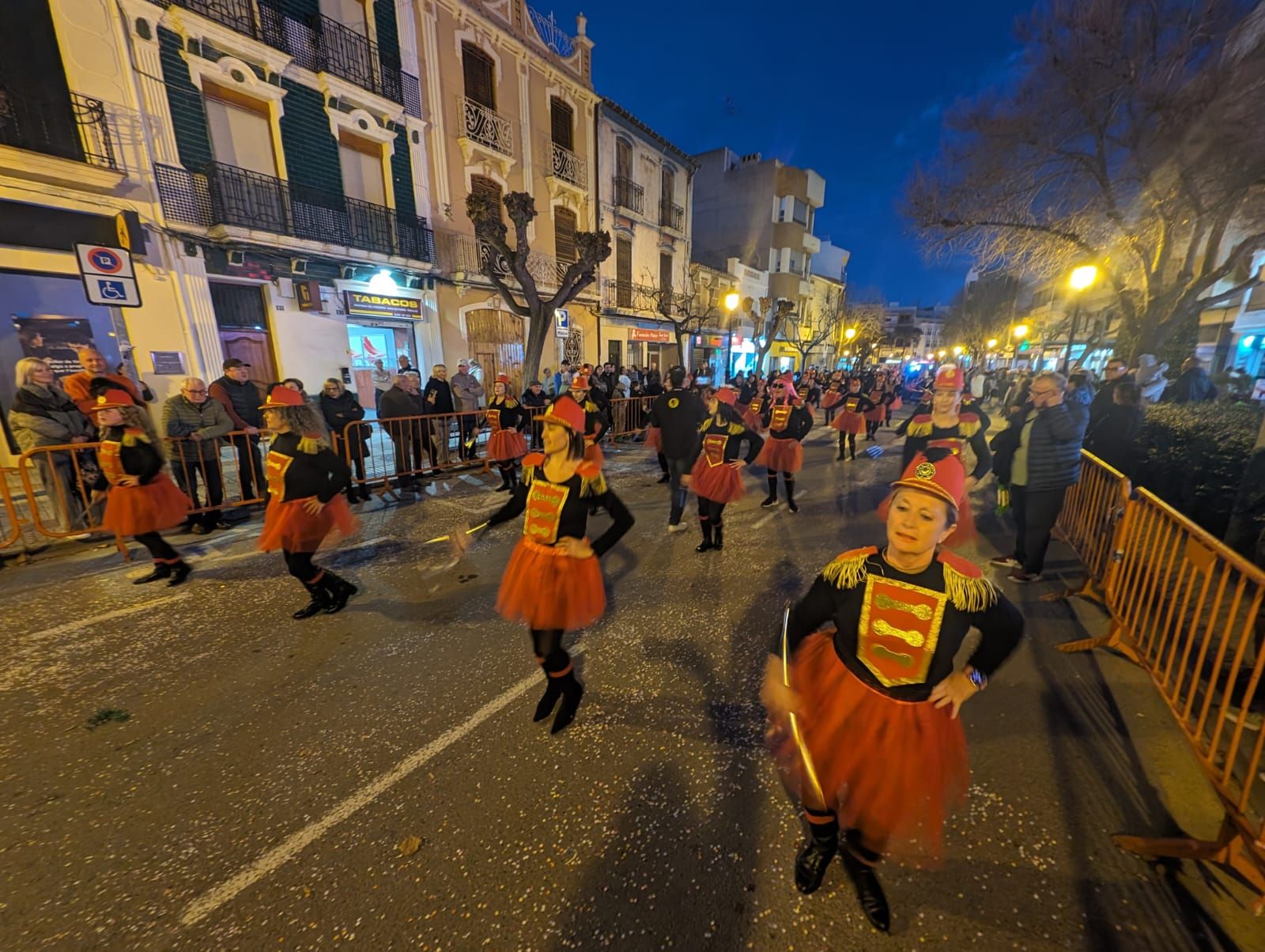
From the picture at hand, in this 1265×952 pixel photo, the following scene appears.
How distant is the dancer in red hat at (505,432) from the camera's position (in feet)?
27.5

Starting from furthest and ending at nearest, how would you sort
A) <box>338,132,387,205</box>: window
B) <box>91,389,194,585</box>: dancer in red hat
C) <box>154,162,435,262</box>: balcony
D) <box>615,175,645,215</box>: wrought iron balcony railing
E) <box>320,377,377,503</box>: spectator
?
<box>615,175,645,215</box>: wrought iron balcony railing, <box>338,132,387,205</box>: window, <box>154,162,435,262</box>: balcony, <box>320,377,377,503</box>: spectator, <box>91,389,194,585</box>: dancer in red hat

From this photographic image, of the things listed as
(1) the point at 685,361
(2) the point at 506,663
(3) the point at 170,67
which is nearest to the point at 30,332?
(3) the point at 170,67

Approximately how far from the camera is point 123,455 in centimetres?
482

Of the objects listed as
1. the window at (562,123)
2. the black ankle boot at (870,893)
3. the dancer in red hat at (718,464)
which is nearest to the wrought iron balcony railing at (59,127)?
the dancer in red hat at (718,464)

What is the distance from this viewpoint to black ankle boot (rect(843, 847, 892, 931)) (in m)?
2.08

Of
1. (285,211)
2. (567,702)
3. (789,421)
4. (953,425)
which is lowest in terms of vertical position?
(567,702)

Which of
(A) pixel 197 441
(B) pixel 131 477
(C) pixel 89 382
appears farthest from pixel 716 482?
(C) pixel 89 382

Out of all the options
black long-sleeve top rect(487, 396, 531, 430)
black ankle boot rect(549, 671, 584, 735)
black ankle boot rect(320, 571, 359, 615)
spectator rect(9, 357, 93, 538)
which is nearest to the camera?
black ankle boot rect(549, 671, 584, 735)

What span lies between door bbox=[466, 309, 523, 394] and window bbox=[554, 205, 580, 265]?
3808 mm

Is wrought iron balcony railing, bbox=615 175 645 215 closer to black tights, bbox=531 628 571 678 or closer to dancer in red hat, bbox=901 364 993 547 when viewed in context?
dancer in red hat, bbox=901 364 993 547

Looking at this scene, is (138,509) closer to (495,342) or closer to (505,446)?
(505,446)

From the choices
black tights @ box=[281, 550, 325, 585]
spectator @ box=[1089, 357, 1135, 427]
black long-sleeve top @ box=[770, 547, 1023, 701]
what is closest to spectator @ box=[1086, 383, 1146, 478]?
spectator @ box=[1089, 357, 1135, 427]

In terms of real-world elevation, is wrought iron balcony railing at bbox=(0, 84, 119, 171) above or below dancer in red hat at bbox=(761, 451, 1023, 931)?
above

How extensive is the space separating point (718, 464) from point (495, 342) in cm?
1384
